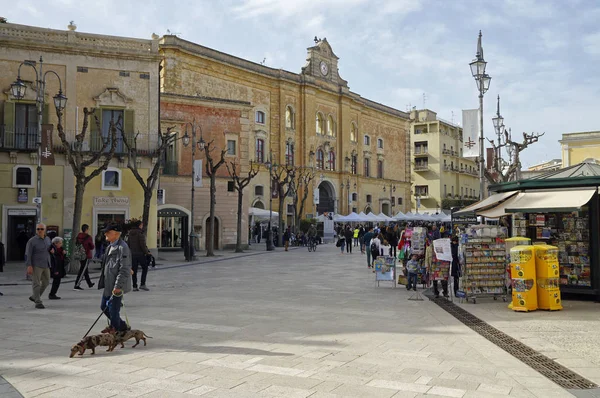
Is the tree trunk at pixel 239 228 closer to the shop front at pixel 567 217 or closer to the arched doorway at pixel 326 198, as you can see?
the shop front at pixel 567 217

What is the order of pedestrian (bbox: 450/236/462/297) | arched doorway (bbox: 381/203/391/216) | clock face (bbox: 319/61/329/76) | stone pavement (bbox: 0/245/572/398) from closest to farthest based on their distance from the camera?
stone pavement (bbox: 0/245/572/398) → pedestrian (bbox: 450/236/462/297) → clock face (bbox: 319/61/329/76) → arched doorway (bbox: 381/203/391/216)

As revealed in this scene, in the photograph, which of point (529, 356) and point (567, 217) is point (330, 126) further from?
point (529, 356)

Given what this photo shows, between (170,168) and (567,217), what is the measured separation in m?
25.9

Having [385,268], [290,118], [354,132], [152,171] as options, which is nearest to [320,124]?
[290,118]

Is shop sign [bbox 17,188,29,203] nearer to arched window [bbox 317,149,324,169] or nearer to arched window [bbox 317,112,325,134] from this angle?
arched window [bbox 317,149,324,169]

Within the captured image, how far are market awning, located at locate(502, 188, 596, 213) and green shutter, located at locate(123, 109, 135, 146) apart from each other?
18126mm

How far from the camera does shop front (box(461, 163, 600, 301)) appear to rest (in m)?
11.7

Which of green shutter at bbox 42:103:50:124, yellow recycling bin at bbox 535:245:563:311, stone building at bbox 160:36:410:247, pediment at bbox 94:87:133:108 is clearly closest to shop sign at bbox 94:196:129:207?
green shutter at bbox 42:103:50:124

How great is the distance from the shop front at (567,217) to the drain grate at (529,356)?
9.31ft

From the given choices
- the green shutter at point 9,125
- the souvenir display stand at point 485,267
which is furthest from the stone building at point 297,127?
the souvenir display stand at point 485,267

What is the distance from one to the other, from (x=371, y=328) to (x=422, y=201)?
2951 inches

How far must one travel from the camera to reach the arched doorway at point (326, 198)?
59531 mm

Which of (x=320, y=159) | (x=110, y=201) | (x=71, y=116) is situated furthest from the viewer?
(x=320, y=159)

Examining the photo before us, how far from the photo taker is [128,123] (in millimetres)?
25766
